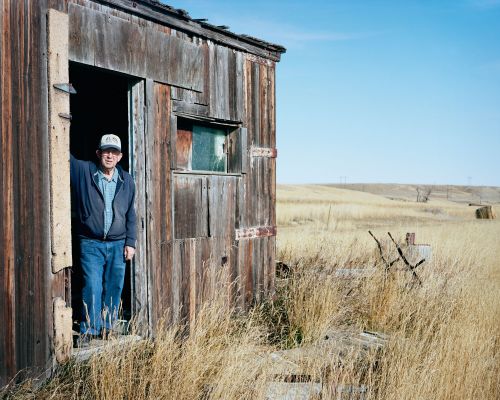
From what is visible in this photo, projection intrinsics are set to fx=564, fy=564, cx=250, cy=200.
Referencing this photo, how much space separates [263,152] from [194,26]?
2105 mm

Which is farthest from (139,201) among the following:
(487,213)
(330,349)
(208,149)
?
(487,213)

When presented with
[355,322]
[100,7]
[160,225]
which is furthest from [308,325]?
[100,7]

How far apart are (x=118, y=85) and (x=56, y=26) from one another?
2.46 meters

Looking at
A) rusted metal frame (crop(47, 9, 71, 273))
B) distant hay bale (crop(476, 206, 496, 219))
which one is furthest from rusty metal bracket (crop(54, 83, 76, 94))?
distant hay bale (crop(476, 206, 496, 219))

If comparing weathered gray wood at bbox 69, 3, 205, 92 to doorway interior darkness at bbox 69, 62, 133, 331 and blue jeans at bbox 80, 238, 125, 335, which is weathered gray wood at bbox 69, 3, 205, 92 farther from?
blue jeans at bbox 80, 238, 125, 335

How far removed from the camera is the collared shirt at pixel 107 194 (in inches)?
219

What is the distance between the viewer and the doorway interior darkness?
713 cm

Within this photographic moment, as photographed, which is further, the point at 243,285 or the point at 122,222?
the point at 243,285

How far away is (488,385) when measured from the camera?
4.95 metres

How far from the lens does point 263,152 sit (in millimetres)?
7984

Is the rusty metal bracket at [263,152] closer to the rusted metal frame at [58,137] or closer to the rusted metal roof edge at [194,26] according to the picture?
the rusted metal roof edge at [194,26]

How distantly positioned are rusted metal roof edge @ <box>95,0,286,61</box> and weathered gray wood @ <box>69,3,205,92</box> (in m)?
0.14

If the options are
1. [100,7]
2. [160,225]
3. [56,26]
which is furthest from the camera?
[160,225]

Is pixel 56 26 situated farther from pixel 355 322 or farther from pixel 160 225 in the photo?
pixel 355 322
